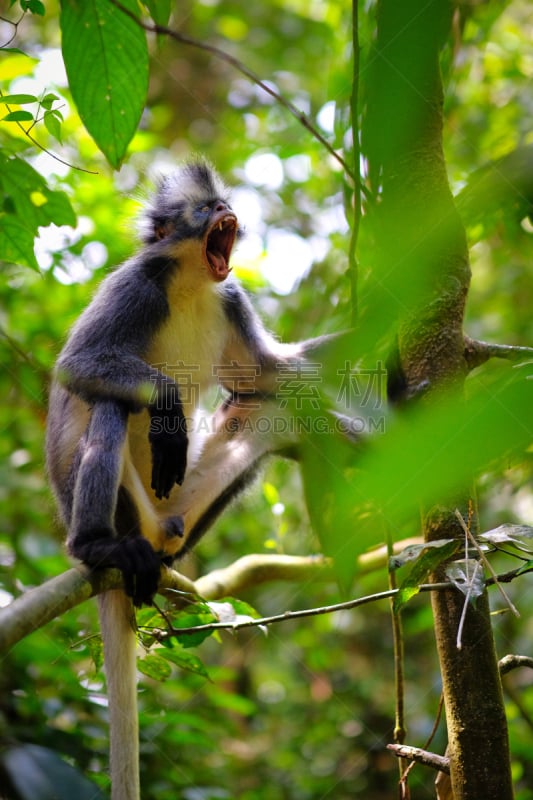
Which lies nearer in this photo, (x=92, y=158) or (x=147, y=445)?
→ (x=147, y=445)

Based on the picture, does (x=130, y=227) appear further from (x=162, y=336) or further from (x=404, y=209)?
(x=404, y=209)

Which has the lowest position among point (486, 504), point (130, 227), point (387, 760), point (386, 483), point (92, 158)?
point (386, 483)

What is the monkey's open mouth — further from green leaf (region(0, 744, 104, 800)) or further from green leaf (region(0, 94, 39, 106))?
green leaf (region(0, 744, 104, 800))

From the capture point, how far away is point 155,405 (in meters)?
3.56

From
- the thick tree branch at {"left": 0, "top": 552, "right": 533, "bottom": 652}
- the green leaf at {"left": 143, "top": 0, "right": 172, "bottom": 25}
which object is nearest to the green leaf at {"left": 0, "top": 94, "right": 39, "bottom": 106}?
the green leaf at {"left": 143, "top": 0, "right": 172, "bottom": 25}

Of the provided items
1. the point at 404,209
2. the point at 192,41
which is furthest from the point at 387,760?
the point at 404,209

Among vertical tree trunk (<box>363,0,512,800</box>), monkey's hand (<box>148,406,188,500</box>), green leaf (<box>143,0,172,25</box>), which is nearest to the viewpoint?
vertical tree trunk (<box>363,0,512,800</box>)

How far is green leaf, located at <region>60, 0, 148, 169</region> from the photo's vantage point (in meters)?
2.23

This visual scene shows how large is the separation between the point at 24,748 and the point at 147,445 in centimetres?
263

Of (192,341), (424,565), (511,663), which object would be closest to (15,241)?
(192,341)

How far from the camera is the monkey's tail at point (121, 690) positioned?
2.78 metres

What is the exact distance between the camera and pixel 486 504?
711cm

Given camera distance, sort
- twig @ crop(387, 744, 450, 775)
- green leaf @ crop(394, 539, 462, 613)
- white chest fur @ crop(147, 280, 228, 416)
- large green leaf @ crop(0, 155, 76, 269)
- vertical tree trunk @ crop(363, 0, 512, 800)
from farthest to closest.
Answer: white chest fur @ crop(147, 280, 228, 416), large green leaf @ crop(0, 155, 76, 269), twig @ crop(387, 744, 450, 775), green leaf @ crop(394, 539, 462, 613), vertical tree trunk @ crop(363, 0, 512, 800)

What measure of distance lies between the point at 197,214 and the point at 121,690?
9.46ft
